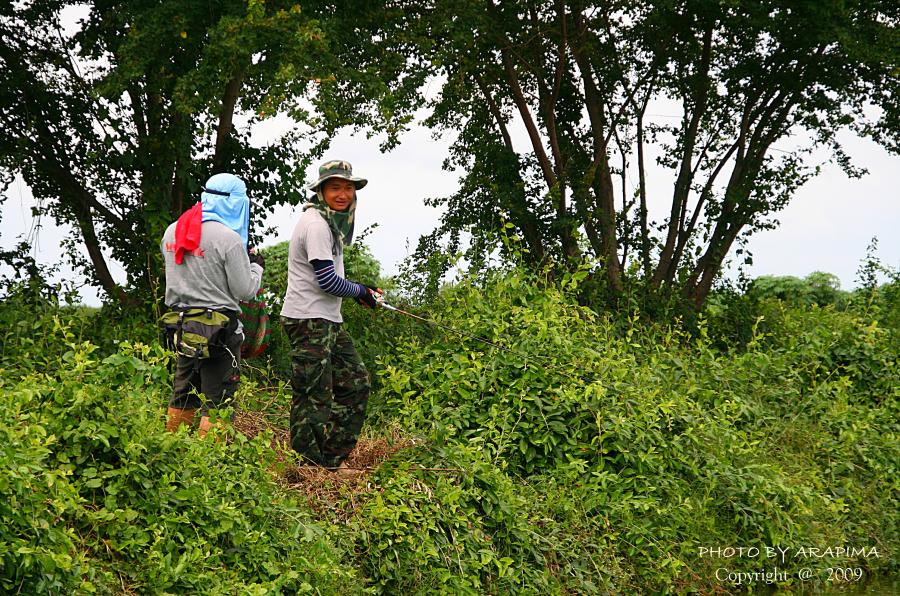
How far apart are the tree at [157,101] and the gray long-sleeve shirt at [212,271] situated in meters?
3.25

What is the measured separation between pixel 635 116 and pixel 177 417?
9.71 metres

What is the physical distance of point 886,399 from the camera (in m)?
11.3

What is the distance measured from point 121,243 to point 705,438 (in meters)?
6.42

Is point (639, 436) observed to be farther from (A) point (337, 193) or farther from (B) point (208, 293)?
(B) point (208, 293)

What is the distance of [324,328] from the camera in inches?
272

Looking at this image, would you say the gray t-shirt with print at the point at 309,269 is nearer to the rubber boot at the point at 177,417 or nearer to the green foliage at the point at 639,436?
the rubber boot at the point at 177,417

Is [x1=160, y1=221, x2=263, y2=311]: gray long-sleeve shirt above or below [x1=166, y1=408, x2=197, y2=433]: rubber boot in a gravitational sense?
above

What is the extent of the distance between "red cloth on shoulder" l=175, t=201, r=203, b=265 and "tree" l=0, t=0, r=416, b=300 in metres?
3.18

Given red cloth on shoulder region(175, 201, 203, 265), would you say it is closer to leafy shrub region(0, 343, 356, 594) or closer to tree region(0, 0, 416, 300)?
leafy shrub region(0, 343, 356, 594)

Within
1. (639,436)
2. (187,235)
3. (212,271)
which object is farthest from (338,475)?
(639,436)

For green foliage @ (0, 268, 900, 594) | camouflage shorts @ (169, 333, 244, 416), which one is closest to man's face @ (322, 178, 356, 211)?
camouflage shorts @ (169, 333, 244, 416)

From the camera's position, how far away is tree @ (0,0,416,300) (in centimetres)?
993

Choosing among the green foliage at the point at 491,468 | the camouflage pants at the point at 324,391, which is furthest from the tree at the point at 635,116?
the camouflage pants at the point at 324,391

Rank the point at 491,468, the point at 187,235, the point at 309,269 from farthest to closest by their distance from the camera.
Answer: the point at 491,468 → the point at 309,269 → the point at 187,235
